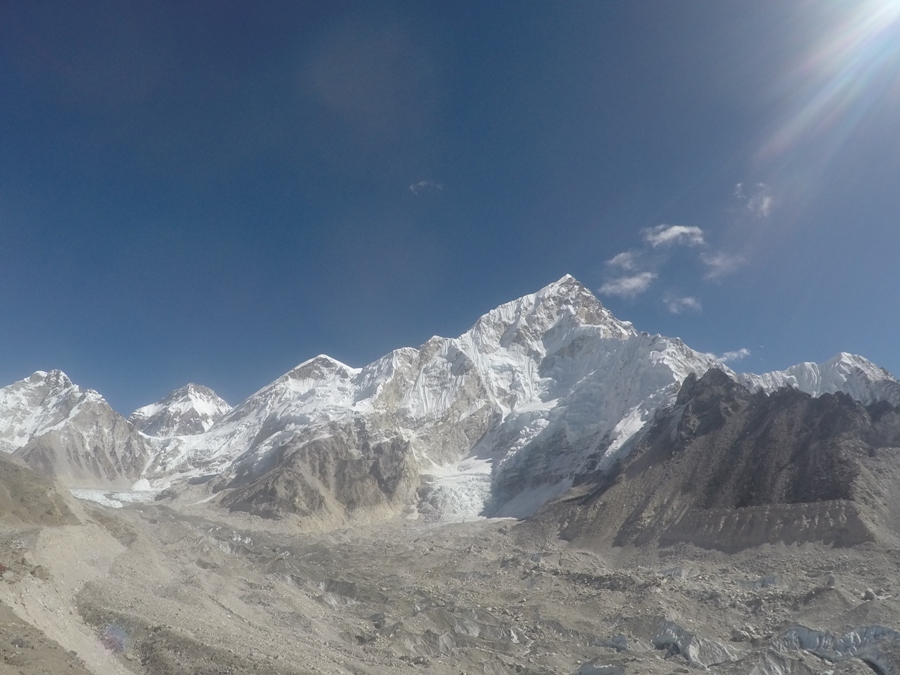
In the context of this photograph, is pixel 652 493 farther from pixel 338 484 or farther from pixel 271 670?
pixel 338 484

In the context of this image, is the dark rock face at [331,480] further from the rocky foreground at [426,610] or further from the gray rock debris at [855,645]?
the gray rock debris at [855,645]

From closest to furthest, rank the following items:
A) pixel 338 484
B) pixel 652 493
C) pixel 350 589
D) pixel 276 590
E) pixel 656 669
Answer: pixel 656 669 < pixel 276 590 < pixel 350 589 < pixel 652 493 < pixel 338 484

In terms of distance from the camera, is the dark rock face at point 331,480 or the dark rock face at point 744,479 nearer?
the dark rock face at point 744,479

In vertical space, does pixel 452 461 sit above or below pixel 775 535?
above

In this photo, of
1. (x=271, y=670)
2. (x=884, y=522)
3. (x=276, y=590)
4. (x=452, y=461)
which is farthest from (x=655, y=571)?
(x=452, y=461)

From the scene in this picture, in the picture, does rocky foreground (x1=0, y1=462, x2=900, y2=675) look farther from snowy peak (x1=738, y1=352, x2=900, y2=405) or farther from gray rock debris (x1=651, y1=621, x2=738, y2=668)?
snowy peak (x1=738, y1=352, x2=900, y2=405)

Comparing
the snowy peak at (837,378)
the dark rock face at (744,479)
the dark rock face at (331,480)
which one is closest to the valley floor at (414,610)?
the dark rock face at (744,479)

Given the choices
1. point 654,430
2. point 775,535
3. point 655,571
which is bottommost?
point 655,571

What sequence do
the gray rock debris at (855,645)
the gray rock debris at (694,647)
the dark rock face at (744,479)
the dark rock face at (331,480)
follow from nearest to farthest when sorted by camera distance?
1. the gray rock debris at (855,645)
2. the gray rock debris at (694,647)
3. the dark rock face at (744,479)
4. the dark rock face at (331,480)
